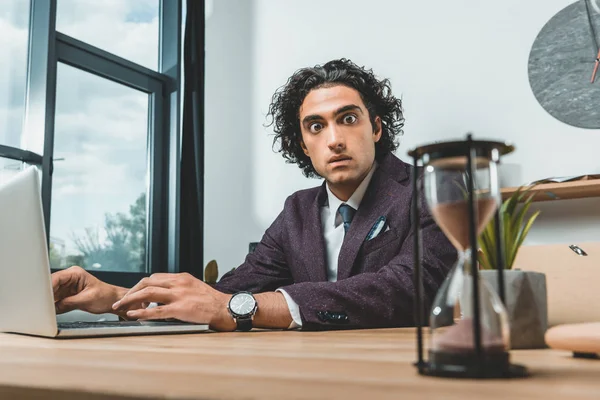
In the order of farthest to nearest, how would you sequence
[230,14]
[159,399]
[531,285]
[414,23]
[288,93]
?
[230,14]
[414,23]
[288,93]
[531,285]
[159,399]

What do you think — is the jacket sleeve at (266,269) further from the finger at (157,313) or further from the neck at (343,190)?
the finger at (157,313)

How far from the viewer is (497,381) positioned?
425 mm

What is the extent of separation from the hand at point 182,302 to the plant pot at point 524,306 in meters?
0.56

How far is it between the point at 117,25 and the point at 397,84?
1501 millimetres

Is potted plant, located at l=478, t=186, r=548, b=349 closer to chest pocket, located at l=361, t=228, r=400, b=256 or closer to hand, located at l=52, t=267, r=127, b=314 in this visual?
chest pocket, located at l=361, t=228, r=400, b=256

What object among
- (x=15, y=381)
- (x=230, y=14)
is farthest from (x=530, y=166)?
(x=15, y=381)

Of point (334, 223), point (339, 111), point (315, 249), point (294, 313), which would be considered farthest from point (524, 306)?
point (339, 111)

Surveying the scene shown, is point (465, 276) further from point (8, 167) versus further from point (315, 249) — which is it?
point (8, 167)

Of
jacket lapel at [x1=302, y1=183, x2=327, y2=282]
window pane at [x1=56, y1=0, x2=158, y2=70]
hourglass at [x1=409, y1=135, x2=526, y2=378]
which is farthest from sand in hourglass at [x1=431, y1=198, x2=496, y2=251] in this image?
window pane at [x1=56, y1=0, x2=158, y2=70]

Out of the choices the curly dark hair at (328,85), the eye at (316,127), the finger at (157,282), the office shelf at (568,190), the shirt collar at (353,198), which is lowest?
the finger at (157,282)

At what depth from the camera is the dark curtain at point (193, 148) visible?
3.30 m

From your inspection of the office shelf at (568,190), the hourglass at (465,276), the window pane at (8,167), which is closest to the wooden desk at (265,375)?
the hourglass at (465,276)

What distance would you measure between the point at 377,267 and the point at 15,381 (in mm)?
1262

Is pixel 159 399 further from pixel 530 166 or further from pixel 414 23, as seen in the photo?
pixel 414 23
